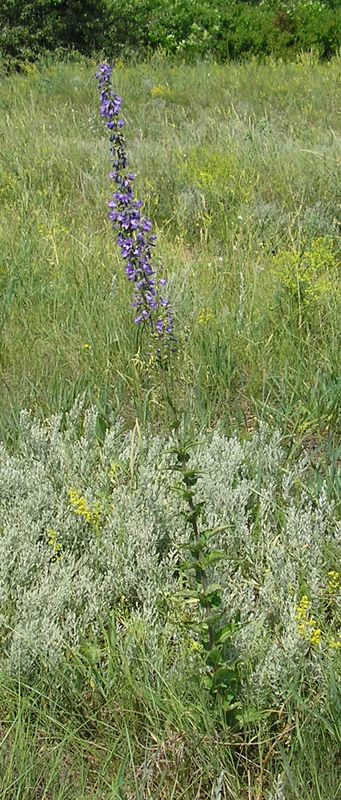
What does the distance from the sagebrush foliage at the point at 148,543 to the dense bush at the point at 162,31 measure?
391 inches

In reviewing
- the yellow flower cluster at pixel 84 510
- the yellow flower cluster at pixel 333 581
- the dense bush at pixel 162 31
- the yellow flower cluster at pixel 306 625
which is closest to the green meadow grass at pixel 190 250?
the yellow flower cluster at pixel 84 510

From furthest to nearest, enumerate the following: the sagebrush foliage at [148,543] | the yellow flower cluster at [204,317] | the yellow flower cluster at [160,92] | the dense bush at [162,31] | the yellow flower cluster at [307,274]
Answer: the dense bush at [162,31] → the yellow flower cluster at [160,92] → the yellow flower cluster at [307,274] → the yellow flower cluster at [204,317] → the sagebrush foliage at [148,543]

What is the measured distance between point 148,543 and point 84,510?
0.84 ft

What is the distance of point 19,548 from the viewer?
2529mm

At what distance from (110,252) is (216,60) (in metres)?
8.08

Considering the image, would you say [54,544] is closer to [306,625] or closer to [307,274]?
[306,625]

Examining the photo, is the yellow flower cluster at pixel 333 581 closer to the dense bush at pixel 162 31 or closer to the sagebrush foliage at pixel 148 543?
the sagebrush foliage at pixel 148 543

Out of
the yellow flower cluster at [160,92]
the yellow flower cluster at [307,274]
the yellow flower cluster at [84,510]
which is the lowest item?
the yellow flower cluster at [84,510]

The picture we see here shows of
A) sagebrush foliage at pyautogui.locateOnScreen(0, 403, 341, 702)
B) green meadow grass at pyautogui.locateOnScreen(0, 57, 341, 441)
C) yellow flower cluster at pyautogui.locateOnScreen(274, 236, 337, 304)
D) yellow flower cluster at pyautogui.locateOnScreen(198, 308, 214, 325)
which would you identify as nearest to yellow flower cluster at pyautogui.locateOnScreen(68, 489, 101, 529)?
sagebrush foliage at pyautogui.locateOnScreen(0, 403, 341, 702)

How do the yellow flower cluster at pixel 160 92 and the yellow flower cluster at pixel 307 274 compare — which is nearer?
the yellow flower cluster at pixel 307 274

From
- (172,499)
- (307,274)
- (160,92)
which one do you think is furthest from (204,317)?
(160,92)

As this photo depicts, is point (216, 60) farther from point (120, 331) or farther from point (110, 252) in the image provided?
A: point (120, 331)

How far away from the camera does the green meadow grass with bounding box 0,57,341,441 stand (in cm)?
347

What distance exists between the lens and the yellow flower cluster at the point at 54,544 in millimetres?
2539
